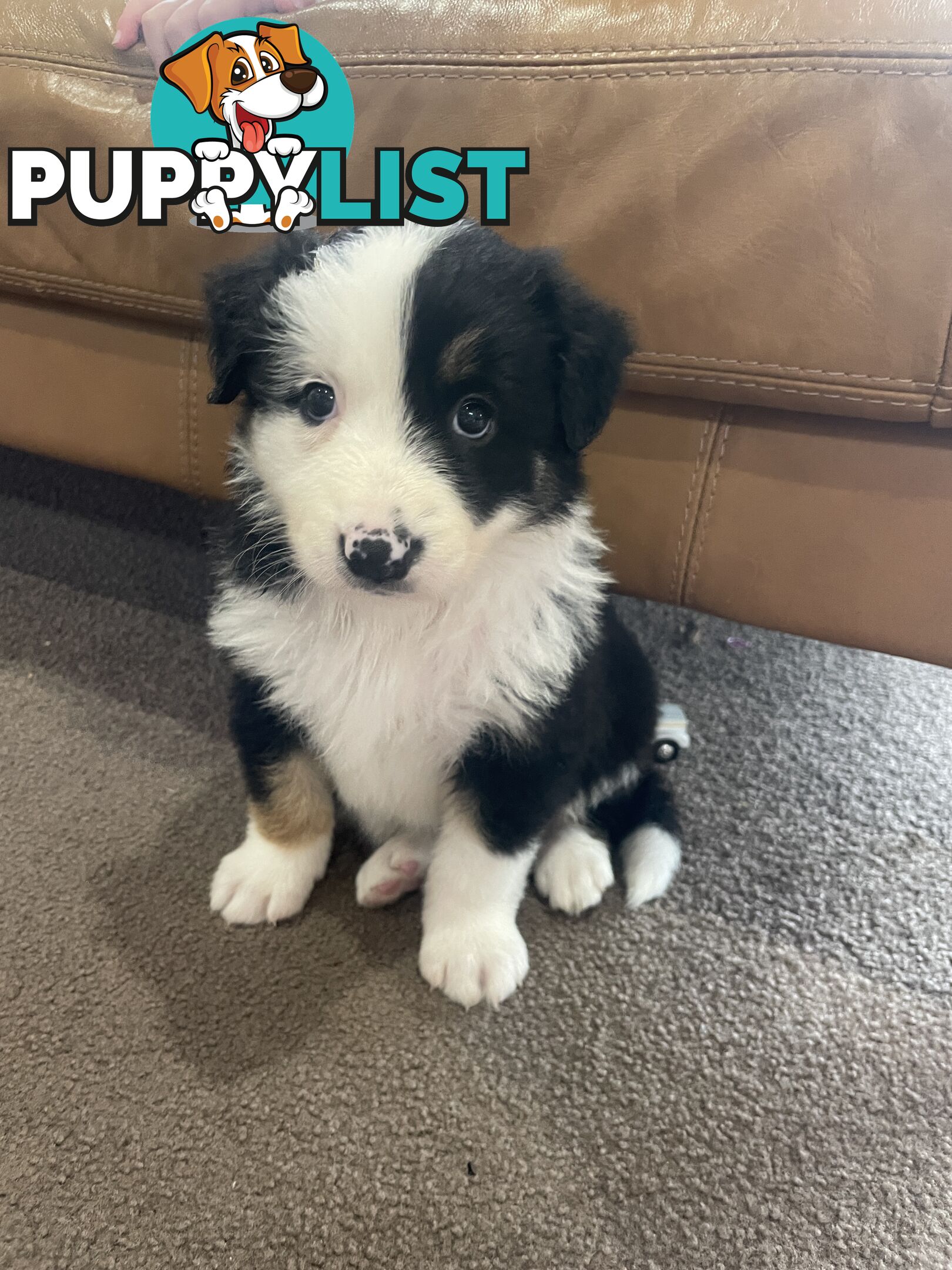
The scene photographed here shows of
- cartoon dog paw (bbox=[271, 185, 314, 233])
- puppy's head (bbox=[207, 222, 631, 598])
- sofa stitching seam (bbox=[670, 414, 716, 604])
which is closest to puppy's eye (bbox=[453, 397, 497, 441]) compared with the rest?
puppy's head (bbox=[207, 222, 631, 598])

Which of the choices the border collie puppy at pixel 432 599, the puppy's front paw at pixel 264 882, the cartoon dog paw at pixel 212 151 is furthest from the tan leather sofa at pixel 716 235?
the puppy's front paw at pixel 264 882

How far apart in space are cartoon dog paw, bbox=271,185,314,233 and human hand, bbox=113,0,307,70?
320 mm

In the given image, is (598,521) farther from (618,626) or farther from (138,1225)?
(138,1225)

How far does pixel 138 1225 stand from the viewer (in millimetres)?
1034

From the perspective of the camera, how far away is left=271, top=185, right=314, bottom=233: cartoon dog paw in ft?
4.75

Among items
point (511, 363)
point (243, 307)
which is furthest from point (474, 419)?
point (243, 307)

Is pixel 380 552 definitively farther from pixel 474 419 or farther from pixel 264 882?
pixel 264 882

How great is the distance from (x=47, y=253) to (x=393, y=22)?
0.79m

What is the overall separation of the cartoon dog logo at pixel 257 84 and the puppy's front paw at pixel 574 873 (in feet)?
3.93

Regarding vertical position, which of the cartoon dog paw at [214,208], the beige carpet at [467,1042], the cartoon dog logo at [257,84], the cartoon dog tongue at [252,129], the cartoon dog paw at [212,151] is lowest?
the beige carpet at [467,1042]

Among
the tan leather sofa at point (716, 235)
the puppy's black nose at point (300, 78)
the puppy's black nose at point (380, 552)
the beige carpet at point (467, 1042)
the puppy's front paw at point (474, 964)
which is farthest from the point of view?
the puppy's black nose at point (300, 78)

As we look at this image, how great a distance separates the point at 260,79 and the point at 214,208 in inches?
8.5

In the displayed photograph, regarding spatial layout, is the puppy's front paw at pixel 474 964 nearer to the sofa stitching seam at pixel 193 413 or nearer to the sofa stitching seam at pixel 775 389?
the sofa stitching seam at pixel 775 389

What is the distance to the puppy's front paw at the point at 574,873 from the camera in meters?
1.47
